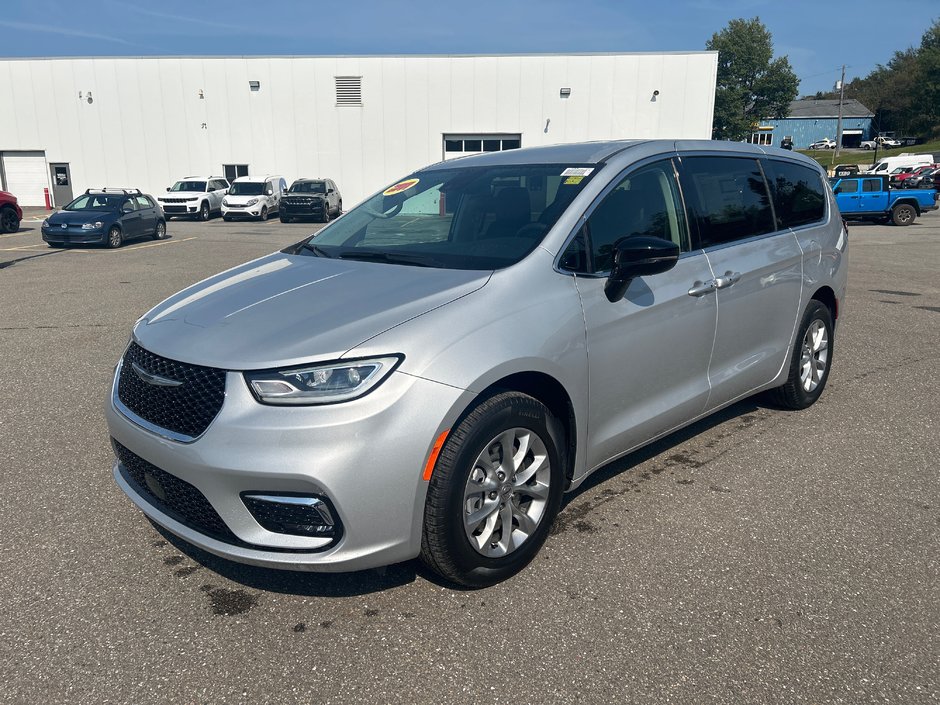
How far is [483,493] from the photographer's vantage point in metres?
2.85

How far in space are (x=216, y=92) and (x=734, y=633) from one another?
3587cm

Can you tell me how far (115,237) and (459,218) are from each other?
54.6 ft

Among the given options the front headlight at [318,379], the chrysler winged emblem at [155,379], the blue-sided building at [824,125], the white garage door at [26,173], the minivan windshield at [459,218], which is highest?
the blue-sided building at [824,125]

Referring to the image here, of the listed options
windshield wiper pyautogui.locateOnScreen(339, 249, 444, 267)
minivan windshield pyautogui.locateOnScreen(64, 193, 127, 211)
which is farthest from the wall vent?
windshield wiper pyautogui.locateOnScreen(339, 249, 444, 267)

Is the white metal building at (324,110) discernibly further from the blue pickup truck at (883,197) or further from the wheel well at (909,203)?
the wheel well at (909,203)

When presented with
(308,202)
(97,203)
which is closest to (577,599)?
(97,203)

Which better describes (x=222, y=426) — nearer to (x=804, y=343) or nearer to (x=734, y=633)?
(x=734, y=633)

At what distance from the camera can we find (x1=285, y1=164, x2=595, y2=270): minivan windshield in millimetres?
3285

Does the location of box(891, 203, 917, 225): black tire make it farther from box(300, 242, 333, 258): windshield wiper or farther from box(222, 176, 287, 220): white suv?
box(300, 242, 333, 258): windshield wiper

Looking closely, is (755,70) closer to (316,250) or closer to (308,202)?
(308,202)

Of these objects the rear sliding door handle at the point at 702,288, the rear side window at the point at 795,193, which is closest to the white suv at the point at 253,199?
the rear side window at the point at 795,193

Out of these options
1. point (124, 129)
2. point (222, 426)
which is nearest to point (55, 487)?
point (222, 426)

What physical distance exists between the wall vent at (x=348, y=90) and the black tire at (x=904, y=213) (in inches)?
883

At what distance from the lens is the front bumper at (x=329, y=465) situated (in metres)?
2.44
